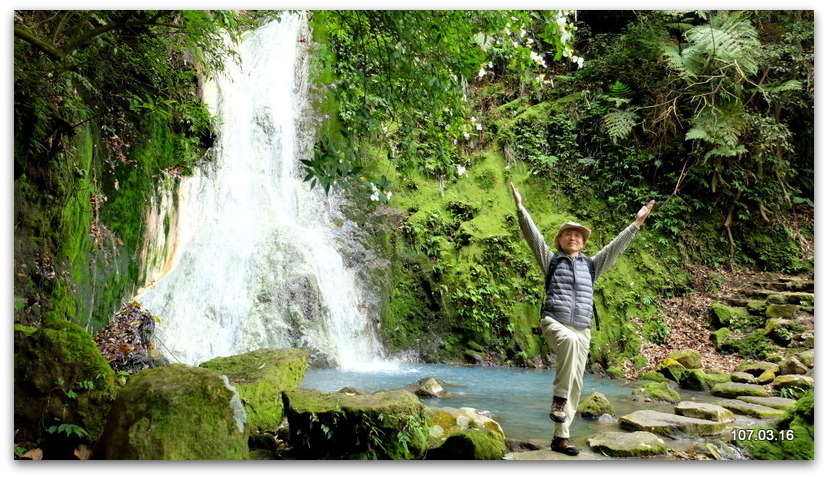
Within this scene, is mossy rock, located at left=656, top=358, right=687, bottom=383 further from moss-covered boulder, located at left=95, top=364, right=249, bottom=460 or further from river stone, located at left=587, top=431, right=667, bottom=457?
moss-covered boulder, located at left=95, top=364, right=249, bottom=460

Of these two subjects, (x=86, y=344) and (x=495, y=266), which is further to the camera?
(x=495, y=266)

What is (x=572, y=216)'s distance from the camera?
9.59 m

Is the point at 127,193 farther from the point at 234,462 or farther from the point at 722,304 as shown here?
the point at 722,304

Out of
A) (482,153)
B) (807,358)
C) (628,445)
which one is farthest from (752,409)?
(482,153)

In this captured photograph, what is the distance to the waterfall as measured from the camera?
6.96m

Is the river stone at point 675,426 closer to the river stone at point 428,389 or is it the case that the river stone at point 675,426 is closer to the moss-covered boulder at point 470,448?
the moss-covered boulder at point 470,448

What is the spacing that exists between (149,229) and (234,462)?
475 cm

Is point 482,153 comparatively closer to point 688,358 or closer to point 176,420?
point 688,358

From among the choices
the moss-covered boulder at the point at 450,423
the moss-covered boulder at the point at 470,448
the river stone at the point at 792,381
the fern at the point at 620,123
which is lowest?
the river stone at the point at 792,381

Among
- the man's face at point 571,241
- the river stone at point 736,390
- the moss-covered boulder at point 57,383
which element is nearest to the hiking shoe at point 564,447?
the man's face at point 571,241

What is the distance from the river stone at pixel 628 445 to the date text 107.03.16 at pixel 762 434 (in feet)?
2.05

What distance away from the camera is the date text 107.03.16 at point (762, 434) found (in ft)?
10.1

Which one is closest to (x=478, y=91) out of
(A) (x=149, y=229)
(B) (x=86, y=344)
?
(A) (x=149, y=229)

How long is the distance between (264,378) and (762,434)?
3367mm
